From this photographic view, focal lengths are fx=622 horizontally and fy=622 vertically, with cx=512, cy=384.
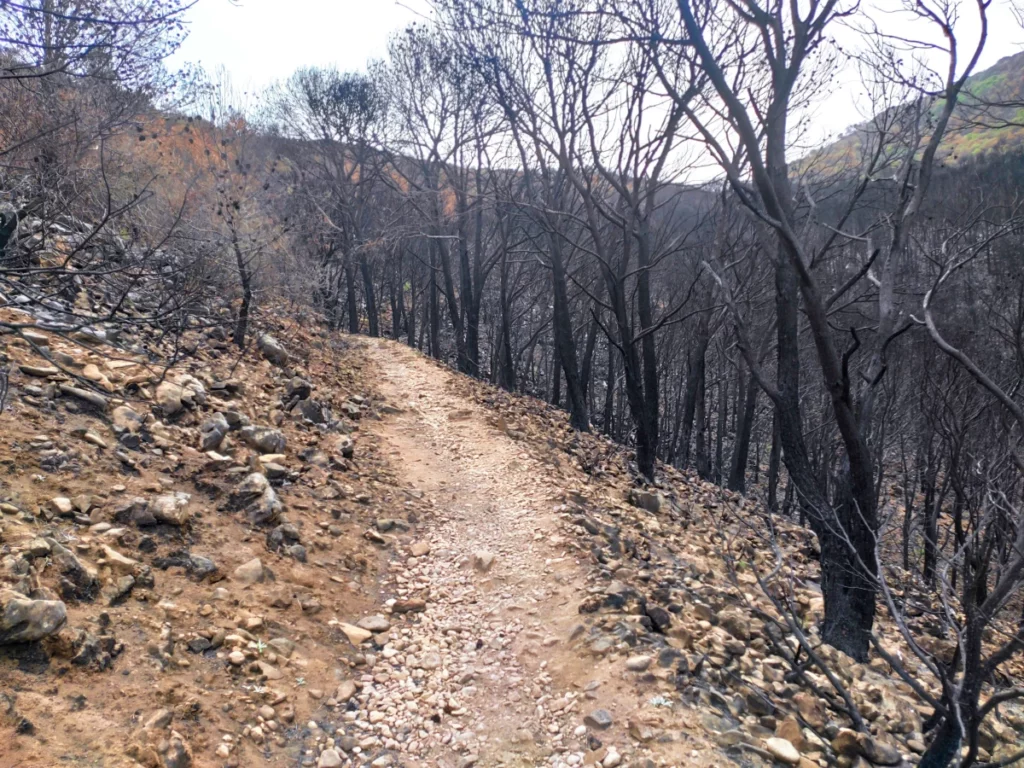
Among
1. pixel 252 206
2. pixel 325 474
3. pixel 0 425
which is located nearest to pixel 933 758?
pixel 325 474

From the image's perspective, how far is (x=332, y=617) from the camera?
411 cm

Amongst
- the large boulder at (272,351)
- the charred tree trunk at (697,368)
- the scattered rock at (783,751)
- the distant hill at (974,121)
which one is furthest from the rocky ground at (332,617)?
the charred tree trunk at (697,368)

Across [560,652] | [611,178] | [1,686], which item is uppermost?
[611,178]

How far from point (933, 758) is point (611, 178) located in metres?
A: 7.06

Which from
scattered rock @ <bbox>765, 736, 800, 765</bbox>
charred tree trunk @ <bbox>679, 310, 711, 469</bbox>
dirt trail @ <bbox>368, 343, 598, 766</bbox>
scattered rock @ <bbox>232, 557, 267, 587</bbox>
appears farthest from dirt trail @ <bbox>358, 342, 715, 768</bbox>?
charred tree trunk @ <bbox>679, 310, 711, 469</bbox>

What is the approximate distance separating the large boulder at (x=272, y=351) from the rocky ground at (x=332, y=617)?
1.92 m

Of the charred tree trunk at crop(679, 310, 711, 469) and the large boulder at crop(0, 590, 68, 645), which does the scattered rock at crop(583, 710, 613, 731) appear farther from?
the charred tree trunk at crop(679, 310, 711, 469)

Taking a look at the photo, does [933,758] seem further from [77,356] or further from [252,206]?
[252,206]

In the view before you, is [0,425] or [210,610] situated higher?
[0,425]

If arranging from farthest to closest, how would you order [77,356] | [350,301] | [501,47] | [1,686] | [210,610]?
[350,301] → [501,47] → [77,356] → [210,610] → [1,686]

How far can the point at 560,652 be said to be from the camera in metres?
3.92

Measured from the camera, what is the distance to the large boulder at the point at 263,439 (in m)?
5.62

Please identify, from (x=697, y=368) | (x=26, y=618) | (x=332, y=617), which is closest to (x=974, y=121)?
(x=332, y=617)

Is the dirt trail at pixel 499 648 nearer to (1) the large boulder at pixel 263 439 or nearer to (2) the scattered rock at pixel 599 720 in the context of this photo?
(2) the scattered rock at pixel 599 720
